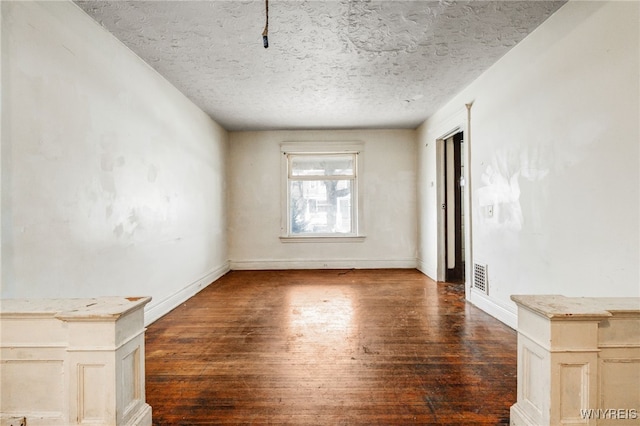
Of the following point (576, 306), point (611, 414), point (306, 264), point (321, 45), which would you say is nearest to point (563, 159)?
point (576, 306)

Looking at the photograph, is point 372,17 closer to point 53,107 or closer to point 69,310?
point 53,107

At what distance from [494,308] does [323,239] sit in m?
3.15

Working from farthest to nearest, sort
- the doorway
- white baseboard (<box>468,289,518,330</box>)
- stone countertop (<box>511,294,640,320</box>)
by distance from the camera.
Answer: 1. the doorway
2. white baseboard (<box>468,289,518,330</box>)
3. stone countertop (<box>511,294,640,320</box>)

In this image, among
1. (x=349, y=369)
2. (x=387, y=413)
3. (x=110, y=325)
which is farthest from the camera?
(x=349, y=369)

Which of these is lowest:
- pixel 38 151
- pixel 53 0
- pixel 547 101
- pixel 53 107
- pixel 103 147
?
pixel 38 151

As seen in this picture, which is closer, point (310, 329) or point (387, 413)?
point (387, 413)

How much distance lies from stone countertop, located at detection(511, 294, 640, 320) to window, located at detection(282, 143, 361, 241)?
438 cm

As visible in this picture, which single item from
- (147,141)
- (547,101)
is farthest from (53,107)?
(547,101)

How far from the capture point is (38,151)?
179 centimetres

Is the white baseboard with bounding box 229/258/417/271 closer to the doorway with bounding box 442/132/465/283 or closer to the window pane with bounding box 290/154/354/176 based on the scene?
the doorway with bounding box 442/132/465/283

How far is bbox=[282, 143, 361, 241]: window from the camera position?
5730 mm

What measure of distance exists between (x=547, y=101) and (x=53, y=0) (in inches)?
139

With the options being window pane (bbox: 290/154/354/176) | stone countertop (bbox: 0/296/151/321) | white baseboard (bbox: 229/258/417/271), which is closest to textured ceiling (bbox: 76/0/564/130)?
window pane (bbox: 290/154/354/176)

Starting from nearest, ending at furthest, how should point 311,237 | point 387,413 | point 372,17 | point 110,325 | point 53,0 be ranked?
point 110,325, point 387,413, point 53,0, point 372,17, point 311,237
